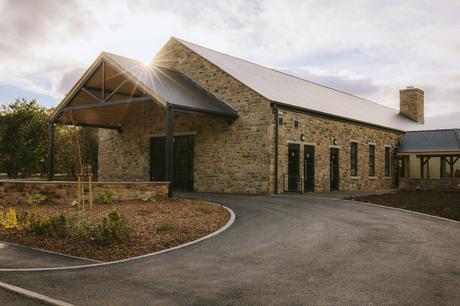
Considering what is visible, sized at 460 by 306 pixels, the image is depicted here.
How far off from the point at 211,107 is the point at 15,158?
22.5m

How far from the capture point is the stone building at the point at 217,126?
19547mm

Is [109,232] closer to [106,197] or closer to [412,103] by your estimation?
[106,197]

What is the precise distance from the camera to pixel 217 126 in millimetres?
21547

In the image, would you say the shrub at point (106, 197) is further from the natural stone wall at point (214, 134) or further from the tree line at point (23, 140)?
the tree line at point (23, 140)

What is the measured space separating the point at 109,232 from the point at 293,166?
46.6 feet

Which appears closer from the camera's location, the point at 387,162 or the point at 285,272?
the point at 285,272

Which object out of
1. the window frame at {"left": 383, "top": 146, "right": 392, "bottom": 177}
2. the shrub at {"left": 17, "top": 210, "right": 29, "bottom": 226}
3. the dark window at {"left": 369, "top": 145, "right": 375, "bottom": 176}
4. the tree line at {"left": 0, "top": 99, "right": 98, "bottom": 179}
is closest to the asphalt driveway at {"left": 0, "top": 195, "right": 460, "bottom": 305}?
the shrub at {"left": 17, "top": 210, "right": 29, "bottom": 226}

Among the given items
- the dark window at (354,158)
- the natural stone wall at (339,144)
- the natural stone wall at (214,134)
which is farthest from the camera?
the dark window at (354,158)

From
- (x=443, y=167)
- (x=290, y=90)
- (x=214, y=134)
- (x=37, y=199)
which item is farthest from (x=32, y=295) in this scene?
(x=443, y=167)

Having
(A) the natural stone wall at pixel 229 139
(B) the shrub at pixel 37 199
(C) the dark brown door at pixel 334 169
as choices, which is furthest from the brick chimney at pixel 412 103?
(B) the shrub at pixel 37 199

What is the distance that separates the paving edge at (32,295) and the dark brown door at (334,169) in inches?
812

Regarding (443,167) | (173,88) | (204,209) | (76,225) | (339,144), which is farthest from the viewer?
(443,167)

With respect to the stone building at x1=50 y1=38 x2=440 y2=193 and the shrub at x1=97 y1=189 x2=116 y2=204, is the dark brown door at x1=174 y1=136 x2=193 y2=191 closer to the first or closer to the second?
the stone building at x1=50 y1=38 x2=440 y2=193

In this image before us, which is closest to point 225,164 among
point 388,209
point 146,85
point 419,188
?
point 146,85
